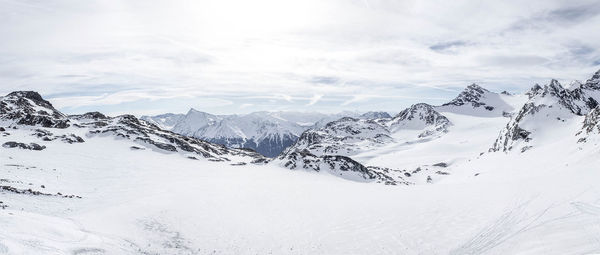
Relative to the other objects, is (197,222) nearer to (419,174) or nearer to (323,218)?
(323,218)

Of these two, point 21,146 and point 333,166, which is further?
point 333,166

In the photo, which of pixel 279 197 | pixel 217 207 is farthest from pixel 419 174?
pixel 217 207

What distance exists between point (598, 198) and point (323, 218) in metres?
24.7

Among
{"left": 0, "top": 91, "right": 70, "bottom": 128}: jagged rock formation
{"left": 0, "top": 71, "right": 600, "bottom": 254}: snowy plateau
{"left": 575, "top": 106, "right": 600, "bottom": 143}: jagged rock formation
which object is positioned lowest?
{"left": 0, "top": 71, "right": 600, "bottom": 254}: snowy plateau

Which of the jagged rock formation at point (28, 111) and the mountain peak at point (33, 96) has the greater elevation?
the mountain peak at point (33, 96)

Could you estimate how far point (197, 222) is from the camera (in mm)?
35875

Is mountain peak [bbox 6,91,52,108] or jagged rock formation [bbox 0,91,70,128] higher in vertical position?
mountain peak [bbox 6,91,52,108]

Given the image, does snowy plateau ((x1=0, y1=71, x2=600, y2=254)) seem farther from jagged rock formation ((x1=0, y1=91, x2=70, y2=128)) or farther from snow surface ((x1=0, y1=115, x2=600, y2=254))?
→ jagged rock formation ((x1=0, y1=91, x2=70, y2=128))

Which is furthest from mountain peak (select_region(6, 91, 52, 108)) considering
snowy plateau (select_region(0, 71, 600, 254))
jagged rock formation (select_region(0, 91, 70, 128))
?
snowy plateau (select_region(0, 71, 600, 254))

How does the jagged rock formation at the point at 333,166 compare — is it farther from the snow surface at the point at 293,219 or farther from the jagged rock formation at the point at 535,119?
the jagged rock formation at the point at 535,119

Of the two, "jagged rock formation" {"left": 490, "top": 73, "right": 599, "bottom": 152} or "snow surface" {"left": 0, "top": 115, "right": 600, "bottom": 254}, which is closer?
"snow surface" {"left": 0, "top": 115, "right": 600, "bottom": 254}

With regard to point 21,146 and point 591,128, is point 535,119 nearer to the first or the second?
point 591,128

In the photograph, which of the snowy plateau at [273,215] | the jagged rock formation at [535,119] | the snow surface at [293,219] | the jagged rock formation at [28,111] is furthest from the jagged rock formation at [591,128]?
the jagged rock formation at [28,111]

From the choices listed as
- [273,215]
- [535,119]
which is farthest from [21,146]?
[535,119]
